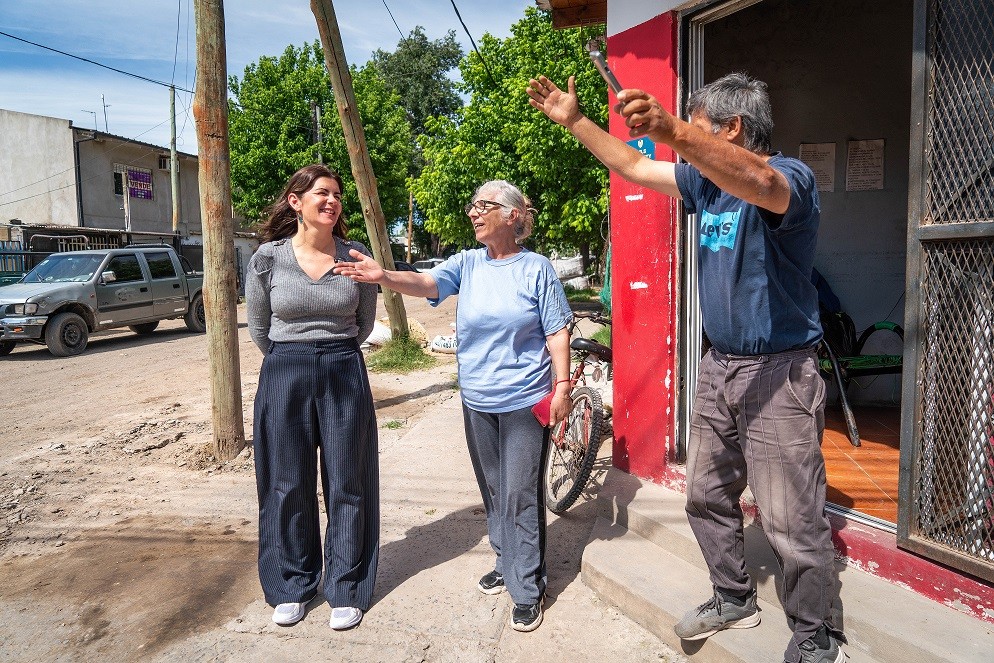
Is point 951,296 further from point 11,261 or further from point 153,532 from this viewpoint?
point 11,261

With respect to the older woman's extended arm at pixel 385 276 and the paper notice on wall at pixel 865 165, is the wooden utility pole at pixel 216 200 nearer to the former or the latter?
the older woman's extended arm at pixel 385 276

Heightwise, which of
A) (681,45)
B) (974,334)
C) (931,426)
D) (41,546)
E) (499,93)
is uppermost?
(499,93)

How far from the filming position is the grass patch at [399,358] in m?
9.66

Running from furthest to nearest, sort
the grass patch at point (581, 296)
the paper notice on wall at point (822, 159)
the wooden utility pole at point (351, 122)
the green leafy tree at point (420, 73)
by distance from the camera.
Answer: the green leafy tree at point (420, 73), the grass patch at point (581, 296), the wooden utility pole at point (351, 122), the paper notice on wall at point (822, 159)

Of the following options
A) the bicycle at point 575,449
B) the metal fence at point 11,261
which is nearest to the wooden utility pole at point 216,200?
the bicycle at point 575,449

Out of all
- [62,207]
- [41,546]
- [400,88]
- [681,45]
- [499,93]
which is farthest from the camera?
[400,88]

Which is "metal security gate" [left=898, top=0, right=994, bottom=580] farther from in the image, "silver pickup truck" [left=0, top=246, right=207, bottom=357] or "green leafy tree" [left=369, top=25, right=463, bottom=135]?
"green leafy tree" [left=369, top=25, right=463, bottom=135]

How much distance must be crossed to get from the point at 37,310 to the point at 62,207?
56.7ft

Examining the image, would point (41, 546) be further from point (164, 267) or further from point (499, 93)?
point (499, 93)

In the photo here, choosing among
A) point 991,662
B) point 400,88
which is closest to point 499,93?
point 991,662

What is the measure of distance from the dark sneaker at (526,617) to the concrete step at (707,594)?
404 millimetres

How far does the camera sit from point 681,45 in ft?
12.1

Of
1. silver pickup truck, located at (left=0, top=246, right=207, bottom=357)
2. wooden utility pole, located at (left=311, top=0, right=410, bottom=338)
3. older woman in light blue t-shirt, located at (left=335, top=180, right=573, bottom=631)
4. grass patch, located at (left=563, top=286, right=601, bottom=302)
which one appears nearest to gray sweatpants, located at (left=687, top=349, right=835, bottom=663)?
older woman in light blue t-shirt, located at (left=335, top=180, right=573, bottom=631)

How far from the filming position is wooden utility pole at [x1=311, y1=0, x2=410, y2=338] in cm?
780
